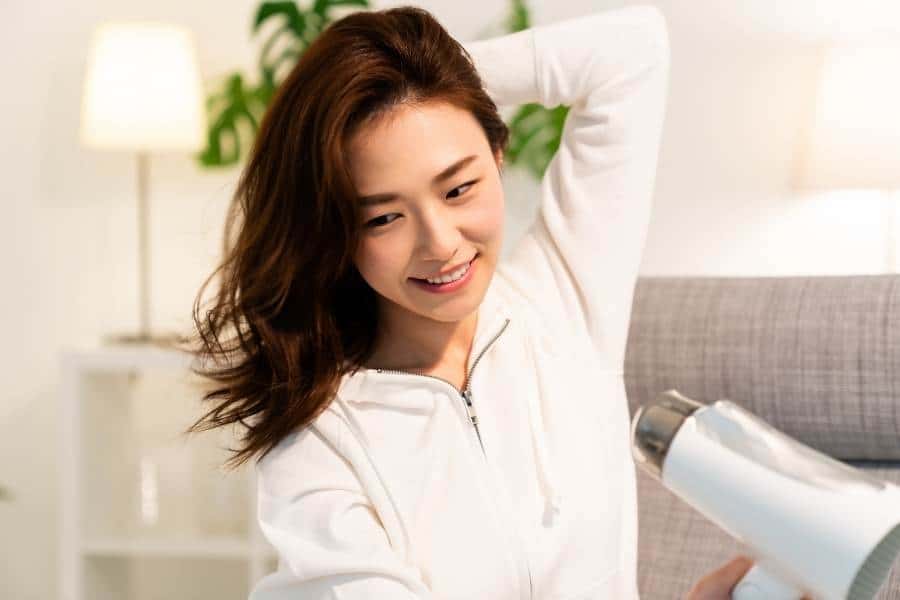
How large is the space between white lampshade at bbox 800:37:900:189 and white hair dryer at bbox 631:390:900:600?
2.16 metres

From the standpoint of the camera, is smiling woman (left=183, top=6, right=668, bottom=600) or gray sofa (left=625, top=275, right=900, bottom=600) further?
gray sofa (left=625, top=275, right=900, bottom=600)

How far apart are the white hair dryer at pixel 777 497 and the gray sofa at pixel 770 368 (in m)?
0.70

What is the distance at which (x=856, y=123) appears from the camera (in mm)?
2879

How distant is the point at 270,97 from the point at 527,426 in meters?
2.19

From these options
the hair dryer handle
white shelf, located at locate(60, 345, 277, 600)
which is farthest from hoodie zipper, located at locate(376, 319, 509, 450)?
white shelf, located at locate(60, 345, 277, 600)

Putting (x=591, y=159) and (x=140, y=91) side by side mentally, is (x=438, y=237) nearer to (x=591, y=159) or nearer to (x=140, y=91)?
(x=591, y=159)

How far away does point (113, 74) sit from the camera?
10.2ft

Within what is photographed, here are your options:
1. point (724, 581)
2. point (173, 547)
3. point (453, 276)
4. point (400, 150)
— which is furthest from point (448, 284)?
point (173, 547)

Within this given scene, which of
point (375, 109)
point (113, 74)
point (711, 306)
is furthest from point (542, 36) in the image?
point (113, 74)

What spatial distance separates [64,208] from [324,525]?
8.38ft

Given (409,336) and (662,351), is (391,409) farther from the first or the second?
(662,351)

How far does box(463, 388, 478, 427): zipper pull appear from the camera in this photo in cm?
133

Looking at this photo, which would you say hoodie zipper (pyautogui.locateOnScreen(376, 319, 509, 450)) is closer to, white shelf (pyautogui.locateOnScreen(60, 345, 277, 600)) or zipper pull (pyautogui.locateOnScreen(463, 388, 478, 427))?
zipper pull (pyautogui.locateOnScreen(463, 388, 478, 427))

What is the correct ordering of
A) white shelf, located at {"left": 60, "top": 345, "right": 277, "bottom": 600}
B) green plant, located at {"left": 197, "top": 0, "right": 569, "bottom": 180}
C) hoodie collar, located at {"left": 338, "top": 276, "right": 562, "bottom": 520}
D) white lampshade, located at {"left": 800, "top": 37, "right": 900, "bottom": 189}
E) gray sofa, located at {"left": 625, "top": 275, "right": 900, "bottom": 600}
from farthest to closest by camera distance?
green plant, located at {"left": 197, "top": 0, "right": 569, "bottom": 180}
white shelf, located at {"left": 60, "top": 345, "right": 277, "bottom": 600}
white lampshade, located at {"left": 800, "top": 37, "right": 900, "bottom": 189}
gray sofa, located at {"left": 625, "top": 275, "right": 900, "bottom": 600}
hoodie collar, located at {"left": 338, "top": 276, "right": 562, "bottom": 520}
